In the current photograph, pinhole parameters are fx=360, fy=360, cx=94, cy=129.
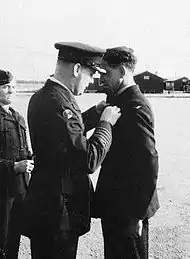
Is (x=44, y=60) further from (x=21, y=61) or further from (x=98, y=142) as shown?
(x=98, y=142)

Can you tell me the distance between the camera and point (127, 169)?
297cm

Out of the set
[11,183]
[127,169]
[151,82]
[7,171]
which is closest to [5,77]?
[7,171]

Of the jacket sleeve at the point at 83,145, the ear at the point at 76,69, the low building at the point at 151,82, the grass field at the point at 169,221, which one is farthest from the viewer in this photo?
the low building at the point at 151,82

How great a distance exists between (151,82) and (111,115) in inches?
2091

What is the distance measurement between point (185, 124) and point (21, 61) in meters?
148

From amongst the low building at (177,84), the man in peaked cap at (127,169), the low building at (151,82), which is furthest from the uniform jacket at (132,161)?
the low building at (177,84)

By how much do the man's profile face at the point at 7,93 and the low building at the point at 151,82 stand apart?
167 feet

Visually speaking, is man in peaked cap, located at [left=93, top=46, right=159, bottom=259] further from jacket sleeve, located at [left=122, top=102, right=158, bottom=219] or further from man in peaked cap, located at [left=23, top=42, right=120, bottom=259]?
man in peaked cap, located at [left=23, top=42, right=120, bottom=259]

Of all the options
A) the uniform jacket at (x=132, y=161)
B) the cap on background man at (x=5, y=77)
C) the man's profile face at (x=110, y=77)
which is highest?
the man's profile face at (x=110, y=77)

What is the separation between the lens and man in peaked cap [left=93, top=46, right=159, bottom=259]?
2.87 meters

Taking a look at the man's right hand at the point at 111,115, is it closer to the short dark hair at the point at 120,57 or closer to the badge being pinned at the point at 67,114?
the badge being pinned at the point at 67,114

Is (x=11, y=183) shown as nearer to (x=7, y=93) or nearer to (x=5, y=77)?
(x=7, y=93)

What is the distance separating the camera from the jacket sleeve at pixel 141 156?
2838 mm

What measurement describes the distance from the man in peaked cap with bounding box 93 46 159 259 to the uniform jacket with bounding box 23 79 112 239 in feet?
0.99
